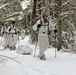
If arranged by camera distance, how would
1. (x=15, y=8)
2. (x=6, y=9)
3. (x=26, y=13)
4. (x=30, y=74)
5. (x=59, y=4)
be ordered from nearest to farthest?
1. (x=30, y=74)
2. (x=59, y=4)
3. (x=26, y=13)
4. (x=15, y=8)
5. (x=6, y=9)

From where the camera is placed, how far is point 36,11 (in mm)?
22844

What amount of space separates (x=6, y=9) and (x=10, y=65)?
80.5 ft

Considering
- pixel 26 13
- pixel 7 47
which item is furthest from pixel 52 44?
pixel 26 13

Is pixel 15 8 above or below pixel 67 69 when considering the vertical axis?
above

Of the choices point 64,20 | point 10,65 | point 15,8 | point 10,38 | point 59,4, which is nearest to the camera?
point 10,65

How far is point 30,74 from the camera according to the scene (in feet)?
26.9

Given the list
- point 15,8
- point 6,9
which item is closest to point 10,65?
point 15,8

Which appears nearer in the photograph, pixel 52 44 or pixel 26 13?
pixel 52 44

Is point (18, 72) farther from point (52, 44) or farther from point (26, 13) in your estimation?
point (26, 13)

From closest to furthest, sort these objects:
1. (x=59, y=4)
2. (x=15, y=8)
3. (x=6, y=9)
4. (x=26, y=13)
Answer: (x=59, y=4) → (x=26, y=13) → (x=15, y=8) → (x=6, y=9)

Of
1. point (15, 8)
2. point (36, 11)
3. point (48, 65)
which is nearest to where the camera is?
point (48, 65)

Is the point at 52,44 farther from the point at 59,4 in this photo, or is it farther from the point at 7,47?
the point at 59,4

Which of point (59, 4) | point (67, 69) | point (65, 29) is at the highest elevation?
point (59, 4)

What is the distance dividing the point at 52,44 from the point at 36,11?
3927 millimetres
